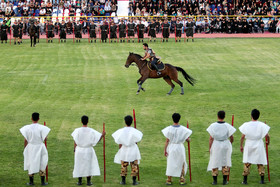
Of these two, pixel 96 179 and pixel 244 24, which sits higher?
pixel 244 24

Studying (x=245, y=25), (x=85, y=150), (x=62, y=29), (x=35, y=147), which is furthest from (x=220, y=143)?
(x=245, y=25)

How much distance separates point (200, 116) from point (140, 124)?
9.73 feet

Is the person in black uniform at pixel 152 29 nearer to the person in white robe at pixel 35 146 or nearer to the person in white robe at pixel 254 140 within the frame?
the person in white robe at pixel 254 140

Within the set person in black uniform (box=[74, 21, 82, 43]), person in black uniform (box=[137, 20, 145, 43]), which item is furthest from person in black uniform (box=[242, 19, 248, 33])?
person in black uniform (box=[74, 21, 82, 43])

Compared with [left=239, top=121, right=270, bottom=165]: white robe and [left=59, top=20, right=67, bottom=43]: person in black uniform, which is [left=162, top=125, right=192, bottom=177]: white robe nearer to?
[left=239, top=121, right=270, bottom=165]: white robe

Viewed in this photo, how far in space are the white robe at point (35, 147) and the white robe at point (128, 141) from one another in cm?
188

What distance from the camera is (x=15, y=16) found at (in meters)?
62.2

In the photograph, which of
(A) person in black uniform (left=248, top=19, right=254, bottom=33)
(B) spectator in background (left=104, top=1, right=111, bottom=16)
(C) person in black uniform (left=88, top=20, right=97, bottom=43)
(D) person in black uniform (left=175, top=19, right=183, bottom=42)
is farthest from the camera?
(B) spectator in background (left=104, top=1, right=111, bottom=16)

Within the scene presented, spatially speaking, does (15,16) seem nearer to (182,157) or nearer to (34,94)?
(34,94)

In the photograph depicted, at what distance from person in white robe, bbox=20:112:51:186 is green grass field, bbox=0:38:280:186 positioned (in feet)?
3.05

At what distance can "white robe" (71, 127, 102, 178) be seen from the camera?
1564cm

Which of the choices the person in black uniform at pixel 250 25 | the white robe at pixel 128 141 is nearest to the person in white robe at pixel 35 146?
the white robe at pixel 128 141

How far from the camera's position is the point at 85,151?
15.7 m

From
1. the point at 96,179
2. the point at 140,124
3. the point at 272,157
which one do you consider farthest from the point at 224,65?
the point at 96,179
